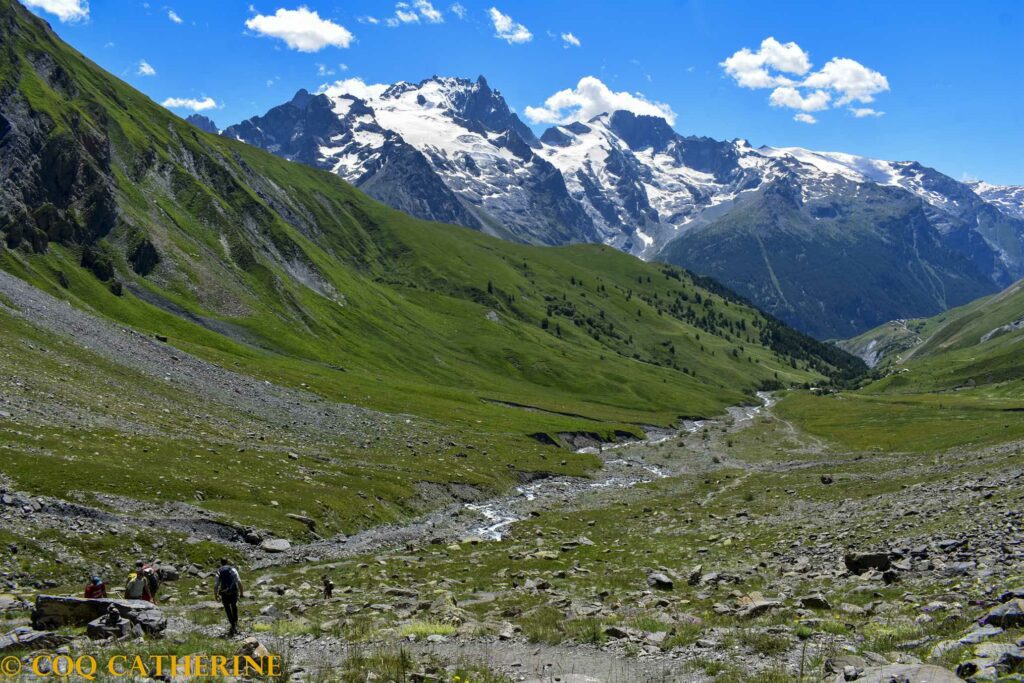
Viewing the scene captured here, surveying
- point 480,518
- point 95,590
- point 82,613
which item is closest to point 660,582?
point 82,613

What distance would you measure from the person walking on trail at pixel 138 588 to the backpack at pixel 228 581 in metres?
4.54

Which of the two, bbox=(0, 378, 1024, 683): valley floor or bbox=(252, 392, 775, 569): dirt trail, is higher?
bbox=(0, 378, 1024, 683): valley floor

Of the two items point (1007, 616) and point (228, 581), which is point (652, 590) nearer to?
point (1007, 616)

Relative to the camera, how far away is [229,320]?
490ft

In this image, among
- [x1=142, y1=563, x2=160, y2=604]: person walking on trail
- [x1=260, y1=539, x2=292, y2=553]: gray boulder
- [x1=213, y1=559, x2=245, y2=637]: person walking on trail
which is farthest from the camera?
[x1=260, y1=539, x2=292, y2=553]: gray boulder

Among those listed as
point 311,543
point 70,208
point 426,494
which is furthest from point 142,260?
point 311,543

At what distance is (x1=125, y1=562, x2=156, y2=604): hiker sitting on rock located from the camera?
28.7 metres

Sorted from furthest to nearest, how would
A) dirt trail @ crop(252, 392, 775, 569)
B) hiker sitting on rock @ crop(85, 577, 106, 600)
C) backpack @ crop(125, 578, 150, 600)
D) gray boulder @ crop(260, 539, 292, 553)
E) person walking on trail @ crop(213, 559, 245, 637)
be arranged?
dirt trail @ crop(252, 392, 775, 569)
gray boulder @ crop(260, 539, 292, 553)
backpack @ crop(125, 578, 150, 600)
hiker sitting on rock @ crop(85, 577, 106, 600)
person walking on trail @ crop(213, 559, 245, 637)

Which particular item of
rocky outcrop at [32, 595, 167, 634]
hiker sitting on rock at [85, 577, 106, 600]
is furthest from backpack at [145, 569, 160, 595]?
rocky outcrop at [32, 595, 167, 634]

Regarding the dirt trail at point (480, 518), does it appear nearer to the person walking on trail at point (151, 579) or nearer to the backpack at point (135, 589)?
the person walking on trail at point (151, 579)

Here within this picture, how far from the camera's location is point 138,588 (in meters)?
28.9

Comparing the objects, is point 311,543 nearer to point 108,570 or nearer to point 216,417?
point 108,570

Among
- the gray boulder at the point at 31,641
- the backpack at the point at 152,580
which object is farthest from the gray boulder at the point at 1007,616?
the backpack at the point at 152,580

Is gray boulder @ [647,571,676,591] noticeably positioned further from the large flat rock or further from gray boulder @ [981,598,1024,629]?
the large flat rock
